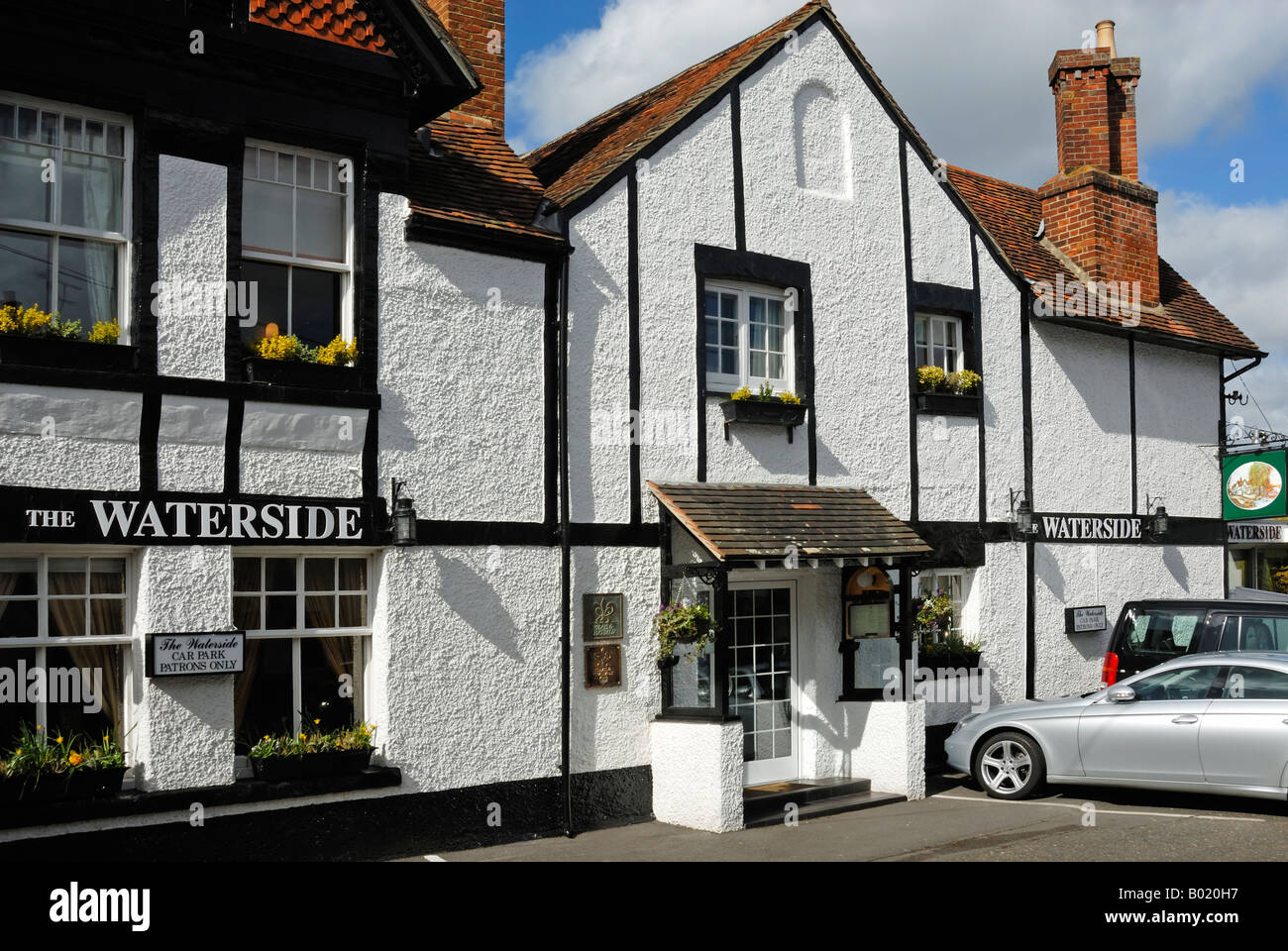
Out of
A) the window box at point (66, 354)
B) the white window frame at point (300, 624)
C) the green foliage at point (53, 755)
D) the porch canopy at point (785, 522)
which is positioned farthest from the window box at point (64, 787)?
the porch canopy at point (785, 522)

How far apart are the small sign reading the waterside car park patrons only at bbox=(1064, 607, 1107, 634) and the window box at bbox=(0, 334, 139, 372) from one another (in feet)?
36.7

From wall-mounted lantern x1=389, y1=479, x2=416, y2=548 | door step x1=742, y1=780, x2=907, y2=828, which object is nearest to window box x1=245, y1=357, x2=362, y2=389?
wall-mounted lantern x1=389, y1=479, x2=416, y2=548

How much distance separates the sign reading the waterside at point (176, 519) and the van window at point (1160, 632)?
8428mm

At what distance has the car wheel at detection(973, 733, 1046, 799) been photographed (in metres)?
11.9

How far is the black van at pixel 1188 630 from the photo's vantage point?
42.0 ft

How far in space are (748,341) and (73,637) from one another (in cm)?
693

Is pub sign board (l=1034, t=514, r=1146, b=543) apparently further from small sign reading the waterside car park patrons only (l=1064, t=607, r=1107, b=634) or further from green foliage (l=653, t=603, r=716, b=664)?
green foliage (l=653, t=603, r=716, b=664)

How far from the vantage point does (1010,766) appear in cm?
1212

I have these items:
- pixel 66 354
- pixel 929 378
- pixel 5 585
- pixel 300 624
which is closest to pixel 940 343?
pixel 929 378

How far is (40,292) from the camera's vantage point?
8.77 m

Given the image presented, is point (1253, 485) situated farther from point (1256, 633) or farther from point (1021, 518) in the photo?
point (1256, 633)

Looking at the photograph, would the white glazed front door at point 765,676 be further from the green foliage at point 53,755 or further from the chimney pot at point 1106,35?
the chimney pot at point 1106,35

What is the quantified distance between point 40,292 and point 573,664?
17.0ft

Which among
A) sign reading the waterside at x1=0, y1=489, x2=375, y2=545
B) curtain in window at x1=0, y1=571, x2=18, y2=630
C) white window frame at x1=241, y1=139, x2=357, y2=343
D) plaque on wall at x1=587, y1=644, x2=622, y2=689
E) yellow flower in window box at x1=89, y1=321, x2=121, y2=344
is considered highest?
white window frame at x1=241, y1=139, x2=357, y2=343
